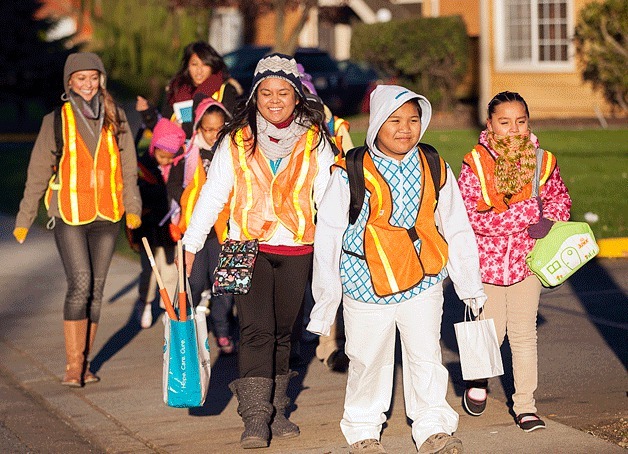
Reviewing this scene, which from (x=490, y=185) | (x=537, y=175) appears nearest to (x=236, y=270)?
(x=490, y=185)

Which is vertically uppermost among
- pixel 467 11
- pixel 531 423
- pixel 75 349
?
pixel 467 11

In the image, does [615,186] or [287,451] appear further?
[615,186]

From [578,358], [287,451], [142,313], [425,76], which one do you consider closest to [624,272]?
[578,358]

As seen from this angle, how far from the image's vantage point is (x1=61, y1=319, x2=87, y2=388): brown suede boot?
24.0 ft

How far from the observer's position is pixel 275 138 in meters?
5.95

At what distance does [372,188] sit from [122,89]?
101 feet

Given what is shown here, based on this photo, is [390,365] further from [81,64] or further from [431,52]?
[431,52]

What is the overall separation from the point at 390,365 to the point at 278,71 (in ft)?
4.95

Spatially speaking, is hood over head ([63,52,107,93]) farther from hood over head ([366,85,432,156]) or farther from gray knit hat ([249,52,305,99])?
hood over head ([366,85,432,156])

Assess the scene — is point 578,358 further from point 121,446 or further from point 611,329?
point 121,446

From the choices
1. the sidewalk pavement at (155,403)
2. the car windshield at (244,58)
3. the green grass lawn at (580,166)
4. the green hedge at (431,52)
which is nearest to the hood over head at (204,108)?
the sidewalk pavement at (155,403)

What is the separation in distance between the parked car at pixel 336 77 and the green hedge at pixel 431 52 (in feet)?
2.59

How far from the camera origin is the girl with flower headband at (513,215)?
5957 mm

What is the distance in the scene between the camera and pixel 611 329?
8320 mm
